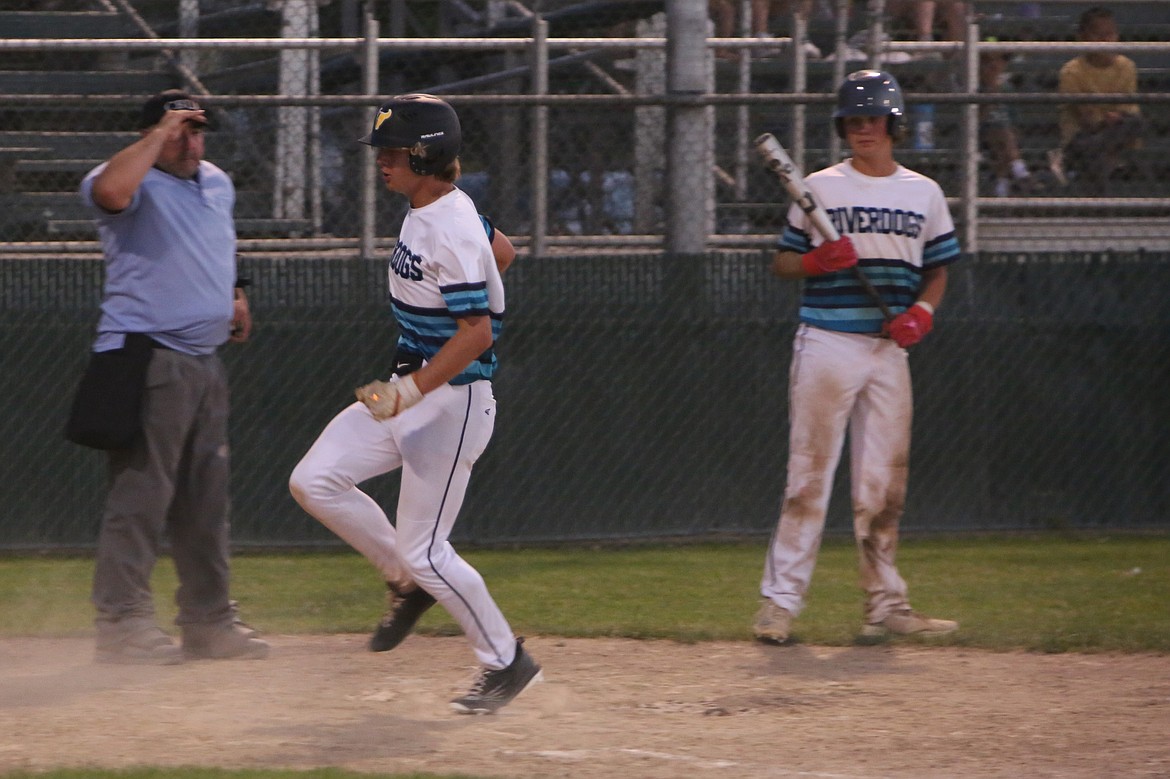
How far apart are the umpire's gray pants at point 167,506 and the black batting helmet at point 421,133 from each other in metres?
1.40

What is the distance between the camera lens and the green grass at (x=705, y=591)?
22.2 ft

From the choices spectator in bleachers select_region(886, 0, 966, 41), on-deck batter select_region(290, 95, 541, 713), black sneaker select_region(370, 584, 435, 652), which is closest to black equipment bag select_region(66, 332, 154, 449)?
on-deck batter select_region(290, 95, 541, 713)

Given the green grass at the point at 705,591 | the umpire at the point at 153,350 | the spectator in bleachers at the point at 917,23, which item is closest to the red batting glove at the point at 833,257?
the green grass at the point at 705,591

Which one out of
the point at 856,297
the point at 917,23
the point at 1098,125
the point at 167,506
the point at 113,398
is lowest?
the point at 167,506

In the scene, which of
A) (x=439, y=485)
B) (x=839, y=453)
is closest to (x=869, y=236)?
(x=839, y=453)

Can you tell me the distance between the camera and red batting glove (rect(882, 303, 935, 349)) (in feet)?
20.8

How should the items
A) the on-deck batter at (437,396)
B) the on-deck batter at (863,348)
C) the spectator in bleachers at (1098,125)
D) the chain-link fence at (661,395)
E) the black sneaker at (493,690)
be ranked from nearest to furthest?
the on-deck batter at (437,396), the black sneaker at (493,690), the on-deck batter at (863,348), the chain-link fence at (661,395), the spectator in bleachers at (1098,125)

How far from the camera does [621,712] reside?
524cm

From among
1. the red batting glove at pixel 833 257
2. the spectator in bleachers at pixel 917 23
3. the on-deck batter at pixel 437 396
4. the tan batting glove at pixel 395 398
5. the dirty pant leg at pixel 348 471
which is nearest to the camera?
the tan batting glove at pixel 395 398

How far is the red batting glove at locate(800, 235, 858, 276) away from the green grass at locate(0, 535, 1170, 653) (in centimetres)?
147

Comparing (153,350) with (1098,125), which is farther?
(1098,125)

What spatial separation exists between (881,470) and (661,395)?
260 centimetres

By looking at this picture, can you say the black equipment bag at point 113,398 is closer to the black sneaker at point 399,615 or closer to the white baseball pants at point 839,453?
the black sneaker at point 399,615

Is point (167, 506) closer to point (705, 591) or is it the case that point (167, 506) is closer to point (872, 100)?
Answer: point (705, 591)
